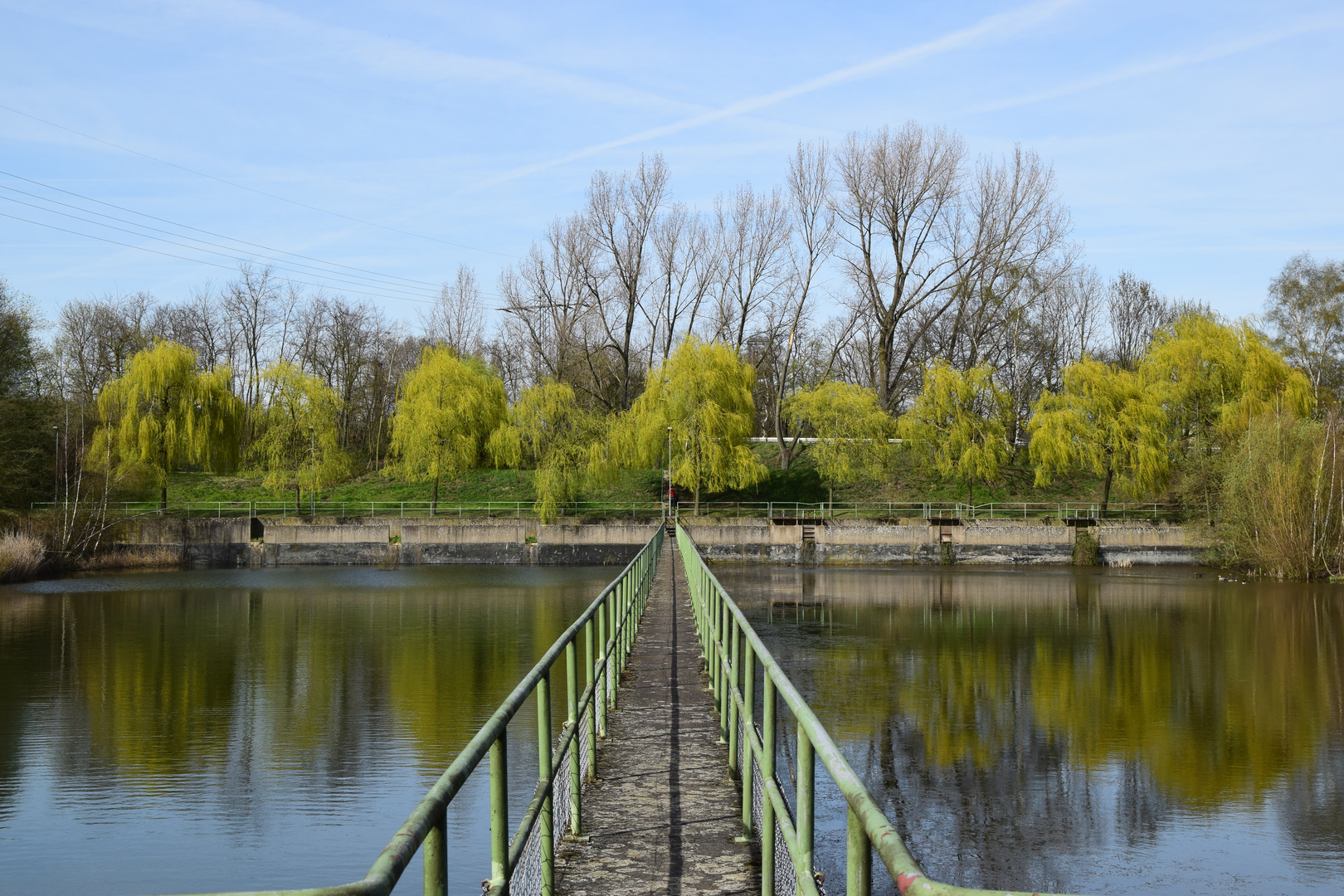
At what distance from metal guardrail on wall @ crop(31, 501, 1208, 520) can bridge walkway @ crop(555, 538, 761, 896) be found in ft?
128

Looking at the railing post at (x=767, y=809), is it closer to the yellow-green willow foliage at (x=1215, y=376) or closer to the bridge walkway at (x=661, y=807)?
the bridge walkway at (x=661, y=807)

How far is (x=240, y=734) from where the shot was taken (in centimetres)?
1471

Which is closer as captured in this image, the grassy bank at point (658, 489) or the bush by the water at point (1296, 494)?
the bush by the water at point (1296, 494)

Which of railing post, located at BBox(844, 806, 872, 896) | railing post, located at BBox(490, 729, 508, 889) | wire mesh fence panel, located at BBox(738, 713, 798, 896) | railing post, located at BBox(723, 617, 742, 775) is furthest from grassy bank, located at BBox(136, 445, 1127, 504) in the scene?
railing post, located at BBox(844, 806, 872, 896)

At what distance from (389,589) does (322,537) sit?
40.9ft

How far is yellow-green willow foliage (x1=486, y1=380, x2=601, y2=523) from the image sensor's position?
163ft

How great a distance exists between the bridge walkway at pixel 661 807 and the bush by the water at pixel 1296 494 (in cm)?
3152

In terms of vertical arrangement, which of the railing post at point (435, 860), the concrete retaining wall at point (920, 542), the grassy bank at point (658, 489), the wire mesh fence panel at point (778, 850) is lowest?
the concrete retaining wall at point (920, 542)

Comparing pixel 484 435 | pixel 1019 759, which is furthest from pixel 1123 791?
pixel 484 435

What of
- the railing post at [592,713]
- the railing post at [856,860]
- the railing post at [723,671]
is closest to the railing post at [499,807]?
the railing post at [856,860]

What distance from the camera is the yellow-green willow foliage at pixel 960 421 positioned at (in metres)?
51.5

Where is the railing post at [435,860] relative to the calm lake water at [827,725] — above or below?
above

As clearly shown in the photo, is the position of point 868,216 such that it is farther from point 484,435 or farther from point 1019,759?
point 1019,759

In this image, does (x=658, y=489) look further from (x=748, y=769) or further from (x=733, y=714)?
(x=748, y=769)
